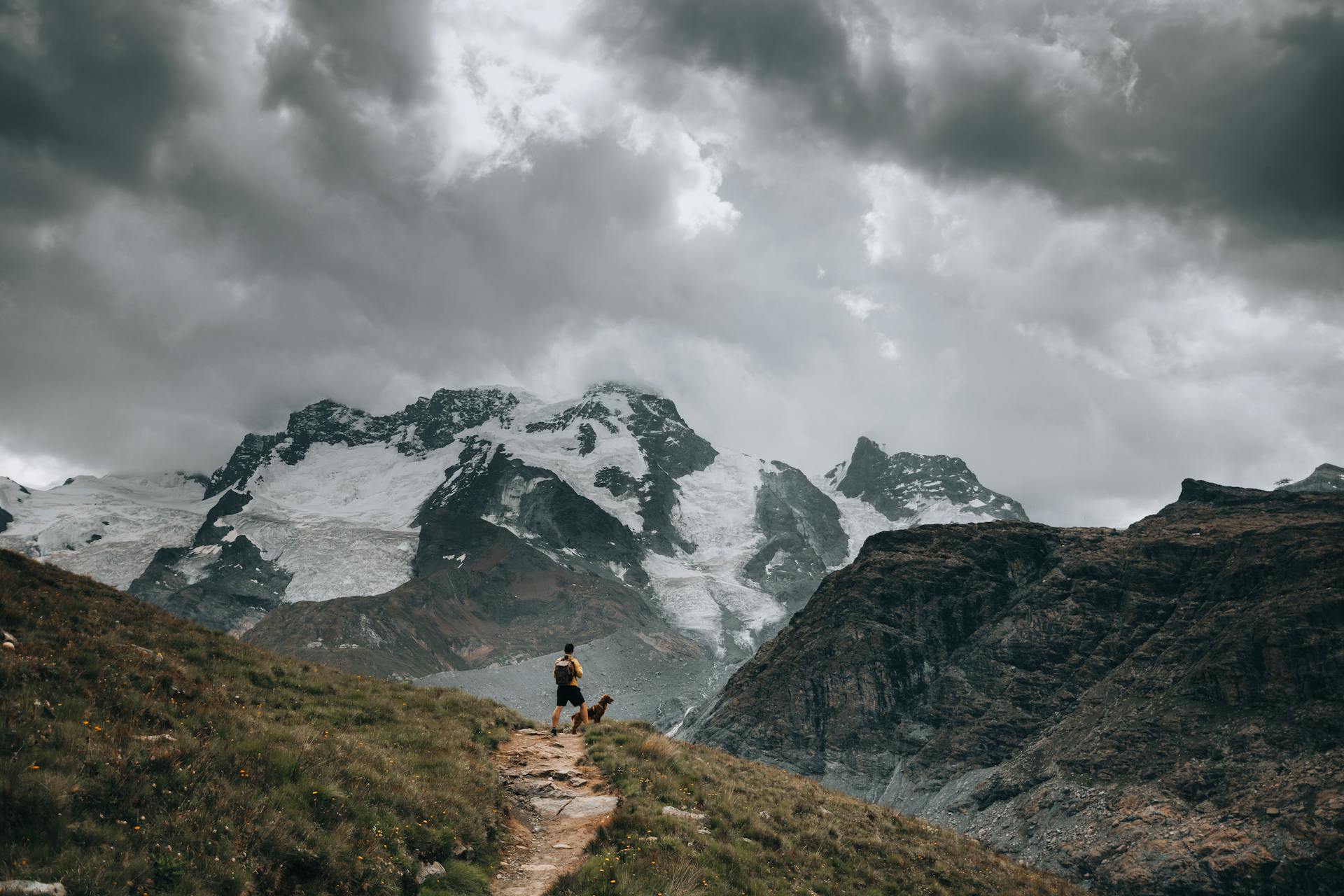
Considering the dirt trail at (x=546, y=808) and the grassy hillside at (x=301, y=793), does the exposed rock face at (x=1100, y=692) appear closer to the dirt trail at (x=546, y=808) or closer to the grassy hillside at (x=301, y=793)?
the grassy hillside at (x=301, y=793)

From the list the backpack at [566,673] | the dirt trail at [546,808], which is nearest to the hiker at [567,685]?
the backpack at [566,673]

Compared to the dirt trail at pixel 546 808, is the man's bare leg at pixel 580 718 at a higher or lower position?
higher

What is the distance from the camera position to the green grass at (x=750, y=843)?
15602 millimetres

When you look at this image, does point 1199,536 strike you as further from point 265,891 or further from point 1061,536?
point 265,891

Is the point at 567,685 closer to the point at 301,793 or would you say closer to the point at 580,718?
the point at 580,718

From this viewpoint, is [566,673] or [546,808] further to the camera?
[566,673]

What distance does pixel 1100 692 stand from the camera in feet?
385

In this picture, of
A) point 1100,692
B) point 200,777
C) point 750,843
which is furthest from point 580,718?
point 1100,692

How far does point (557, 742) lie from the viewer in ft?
78.9

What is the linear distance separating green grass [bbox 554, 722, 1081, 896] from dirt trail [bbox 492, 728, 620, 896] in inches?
19.7

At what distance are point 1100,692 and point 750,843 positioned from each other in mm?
→ 120476

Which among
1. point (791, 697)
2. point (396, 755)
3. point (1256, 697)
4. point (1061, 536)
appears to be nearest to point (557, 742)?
point (396, 755)

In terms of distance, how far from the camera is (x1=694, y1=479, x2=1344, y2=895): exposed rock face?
82062 millimetres

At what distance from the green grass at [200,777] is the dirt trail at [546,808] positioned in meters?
0.62
